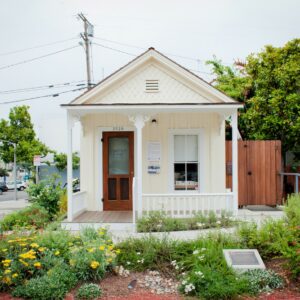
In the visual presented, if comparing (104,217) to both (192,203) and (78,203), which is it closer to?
(78,203)

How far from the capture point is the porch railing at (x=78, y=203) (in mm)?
10203

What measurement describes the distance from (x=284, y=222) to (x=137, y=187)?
405cm

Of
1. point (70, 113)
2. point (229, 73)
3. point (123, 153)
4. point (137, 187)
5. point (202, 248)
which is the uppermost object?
point (229, 73)

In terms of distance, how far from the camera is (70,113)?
33.5ft

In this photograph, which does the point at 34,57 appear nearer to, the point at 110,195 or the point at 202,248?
the point at 110,195

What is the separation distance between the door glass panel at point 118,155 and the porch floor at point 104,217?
3.99 ft

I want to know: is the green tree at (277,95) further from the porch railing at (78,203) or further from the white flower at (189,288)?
the white flower at (189,288)

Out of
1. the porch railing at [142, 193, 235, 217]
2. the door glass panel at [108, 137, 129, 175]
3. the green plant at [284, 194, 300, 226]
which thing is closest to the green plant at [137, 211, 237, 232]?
the porch railing at [142, 193, 235, 217]

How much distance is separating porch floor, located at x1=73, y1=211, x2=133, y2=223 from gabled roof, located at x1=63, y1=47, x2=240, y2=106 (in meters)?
3.04

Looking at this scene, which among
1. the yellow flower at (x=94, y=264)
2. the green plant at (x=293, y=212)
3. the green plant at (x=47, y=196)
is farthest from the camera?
the green plant at (x=47, y=196)

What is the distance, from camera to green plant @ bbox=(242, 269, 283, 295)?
5.68 meters

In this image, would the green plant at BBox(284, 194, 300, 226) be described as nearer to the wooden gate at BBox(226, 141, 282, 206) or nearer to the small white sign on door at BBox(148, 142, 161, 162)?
the wooden gate at BBox(226, 141, 282, 206)

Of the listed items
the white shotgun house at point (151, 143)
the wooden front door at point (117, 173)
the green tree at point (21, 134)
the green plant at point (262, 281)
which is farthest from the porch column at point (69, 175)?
the green tree at point (21, 134)

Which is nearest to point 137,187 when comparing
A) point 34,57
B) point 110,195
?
point 110,195
